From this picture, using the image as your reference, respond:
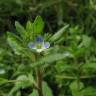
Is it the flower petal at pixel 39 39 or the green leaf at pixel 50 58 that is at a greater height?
the flower petal at pixel 39 39

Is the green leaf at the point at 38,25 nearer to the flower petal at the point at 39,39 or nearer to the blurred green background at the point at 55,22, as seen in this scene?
the flower petal at the point at 39,39

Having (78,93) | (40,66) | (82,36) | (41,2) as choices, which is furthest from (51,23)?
(40,66)

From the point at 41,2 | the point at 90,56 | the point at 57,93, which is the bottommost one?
the point at 57,93

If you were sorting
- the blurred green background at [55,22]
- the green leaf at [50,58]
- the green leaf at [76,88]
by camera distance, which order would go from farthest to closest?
1. the blurred green background at [55,22]
2. the green leaf at [76,88]
3. the green leaf at [50,58]

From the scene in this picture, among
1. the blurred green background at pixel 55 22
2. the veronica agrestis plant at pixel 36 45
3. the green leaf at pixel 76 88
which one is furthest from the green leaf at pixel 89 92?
the veronica agrestis plant at pixel 36 45

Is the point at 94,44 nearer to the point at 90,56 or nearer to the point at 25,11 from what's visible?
the point at 90,56
